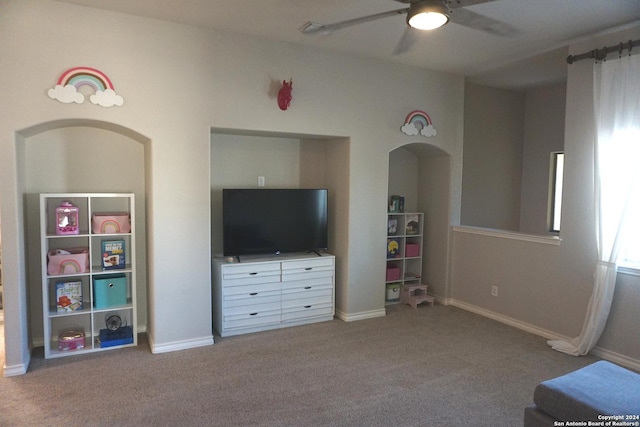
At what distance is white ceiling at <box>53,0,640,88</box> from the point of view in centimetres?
310

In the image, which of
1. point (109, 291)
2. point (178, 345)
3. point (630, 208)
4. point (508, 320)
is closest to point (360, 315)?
point (508, 320)

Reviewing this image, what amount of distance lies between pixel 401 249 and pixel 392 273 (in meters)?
0.32

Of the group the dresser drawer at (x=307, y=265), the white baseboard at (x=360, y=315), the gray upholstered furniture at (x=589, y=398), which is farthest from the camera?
the white baseboard at (x=360, y=315)

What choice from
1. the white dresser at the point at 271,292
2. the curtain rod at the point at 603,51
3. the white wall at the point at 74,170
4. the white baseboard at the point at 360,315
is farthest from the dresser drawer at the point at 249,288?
the curtain rod at the point at 603,51

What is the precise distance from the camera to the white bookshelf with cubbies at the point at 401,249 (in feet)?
16.6

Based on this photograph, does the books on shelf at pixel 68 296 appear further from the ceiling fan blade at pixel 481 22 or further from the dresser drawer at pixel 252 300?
the ceiling fan blade at pixel 481 22

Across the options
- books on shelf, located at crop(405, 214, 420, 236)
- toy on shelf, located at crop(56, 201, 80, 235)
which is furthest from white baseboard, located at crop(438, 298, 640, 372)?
toy on shelf, located at crop(56, 201, 80, 235)

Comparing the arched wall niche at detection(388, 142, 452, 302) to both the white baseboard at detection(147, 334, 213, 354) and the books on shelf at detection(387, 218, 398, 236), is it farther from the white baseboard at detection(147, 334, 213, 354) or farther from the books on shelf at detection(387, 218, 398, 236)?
the white baseboard at detection(147, 334, 213, 354)

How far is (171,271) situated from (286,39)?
2.33 meters

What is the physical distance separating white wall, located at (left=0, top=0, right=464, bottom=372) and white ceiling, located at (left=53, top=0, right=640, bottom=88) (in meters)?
0.18

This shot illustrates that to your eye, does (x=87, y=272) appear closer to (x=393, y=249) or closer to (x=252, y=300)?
(x=252, y=300)

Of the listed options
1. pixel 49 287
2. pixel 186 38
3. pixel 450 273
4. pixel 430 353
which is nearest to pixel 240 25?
pixel 186 38

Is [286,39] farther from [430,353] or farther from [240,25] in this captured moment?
[430,353]

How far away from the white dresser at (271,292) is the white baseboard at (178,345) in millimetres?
227
